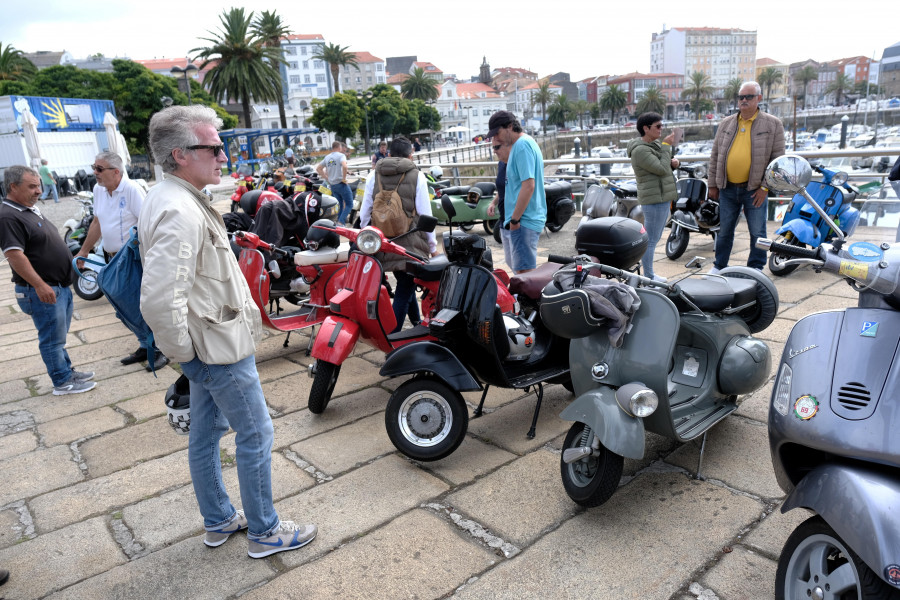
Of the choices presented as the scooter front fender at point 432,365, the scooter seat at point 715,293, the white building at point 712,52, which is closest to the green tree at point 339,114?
the scooter front fender at point 432,365

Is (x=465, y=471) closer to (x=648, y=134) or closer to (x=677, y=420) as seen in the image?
(x=677, y=420)

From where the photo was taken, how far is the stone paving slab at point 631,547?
2.19m

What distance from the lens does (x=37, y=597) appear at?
2.36 meters

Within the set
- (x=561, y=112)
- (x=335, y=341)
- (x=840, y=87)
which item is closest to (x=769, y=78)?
(x=840, y=87)

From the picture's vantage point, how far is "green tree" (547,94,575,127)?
98250 millimetres

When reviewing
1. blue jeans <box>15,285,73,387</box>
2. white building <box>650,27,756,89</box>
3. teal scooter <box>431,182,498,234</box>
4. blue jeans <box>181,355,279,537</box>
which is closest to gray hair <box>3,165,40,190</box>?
blue jeans <box>15,285,73,387</box>

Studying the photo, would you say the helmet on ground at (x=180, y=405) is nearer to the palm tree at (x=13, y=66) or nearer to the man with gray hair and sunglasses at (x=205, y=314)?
the man with gray hair and sunglasses at (x=205, y=314)

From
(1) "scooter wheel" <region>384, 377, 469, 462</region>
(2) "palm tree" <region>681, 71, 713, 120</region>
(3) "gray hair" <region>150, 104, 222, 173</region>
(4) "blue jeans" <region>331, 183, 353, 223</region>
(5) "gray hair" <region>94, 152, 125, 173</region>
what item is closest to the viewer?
(3) "gray hair" <region>150, 104, 222, 173</region>

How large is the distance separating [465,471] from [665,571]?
1.07 metres

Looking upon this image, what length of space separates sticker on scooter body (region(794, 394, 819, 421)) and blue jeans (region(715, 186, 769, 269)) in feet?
12.3

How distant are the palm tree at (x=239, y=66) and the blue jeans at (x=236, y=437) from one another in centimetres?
4438

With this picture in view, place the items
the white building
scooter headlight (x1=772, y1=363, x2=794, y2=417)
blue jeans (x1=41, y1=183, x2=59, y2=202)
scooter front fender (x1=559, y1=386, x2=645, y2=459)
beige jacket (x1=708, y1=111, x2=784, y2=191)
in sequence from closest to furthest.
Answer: scooter headlight (x1=772, y1=363, x2=794, y2=417)
scooter front fender (x1=559, y1=386, x2=645, y2=459)
beige jacket (x1=708, y1=111, x2=784, y2=191)
blue jeans (x1=41, y1=183, x2=59, y2=202)
the white building

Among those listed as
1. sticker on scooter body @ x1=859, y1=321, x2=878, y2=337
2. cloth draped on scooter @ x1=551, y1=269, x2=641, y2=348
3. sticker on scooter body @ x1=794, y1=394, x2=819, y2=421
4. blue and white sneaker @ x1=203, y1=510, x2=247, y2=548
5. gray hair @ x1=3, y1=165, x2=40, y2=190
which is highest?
gray hair @ x1=3, y1=165, x2=40, y2=190

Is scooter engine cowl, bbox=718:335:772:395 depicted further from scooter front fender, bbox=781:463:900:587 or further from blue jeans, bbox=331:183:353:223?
blue jeans, bbox=331:183:353:223
